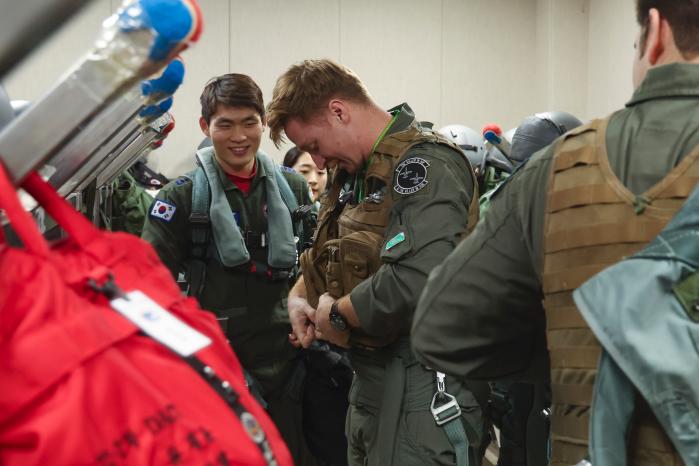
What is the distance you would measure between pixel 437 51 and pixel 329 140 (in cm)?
571

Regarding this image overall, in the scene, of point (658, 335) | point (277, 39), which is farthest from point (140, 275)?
point (277, 39)

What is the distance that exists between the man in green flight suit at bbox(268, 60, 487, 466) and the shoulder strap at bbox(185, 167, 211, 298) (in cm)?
49

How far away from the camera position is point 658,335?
1060 mm

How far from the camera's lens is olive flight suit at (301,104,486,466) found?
207 cm

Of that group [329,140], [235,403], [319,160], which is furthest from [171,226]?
[235,403]

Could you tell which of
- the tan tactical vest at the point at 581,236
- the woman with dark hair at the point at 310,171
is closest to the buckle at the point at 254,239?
the tan tactical vest at the point at 581,236

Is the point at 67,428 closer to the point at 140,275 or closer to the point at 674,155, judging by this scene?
the point at 140,275

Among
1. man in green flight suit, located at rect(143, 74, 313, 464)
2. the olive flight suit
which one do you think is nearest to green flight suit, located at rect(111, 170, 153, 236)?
man in green flight suit, located at rect(143, 74, 313, 464)

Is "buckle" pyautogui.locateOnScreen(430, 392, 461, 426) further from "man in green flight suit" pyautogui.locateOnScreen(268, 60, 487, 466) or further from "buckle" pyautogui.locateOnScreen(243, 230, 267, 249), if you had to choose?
"buckle" pyautogui.locateOnScreen(243, 230, 267, 249)

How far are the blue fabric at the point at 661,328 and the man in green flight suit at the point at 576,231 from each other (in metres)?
0.10

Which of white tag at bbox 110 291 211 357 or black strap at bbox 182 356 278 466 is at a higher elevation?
white tag at bbox 110 291 211 357

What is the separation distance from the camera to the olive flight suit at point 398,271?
207 cm

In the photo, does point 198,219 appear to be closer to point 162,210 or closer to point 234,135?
point 162,210

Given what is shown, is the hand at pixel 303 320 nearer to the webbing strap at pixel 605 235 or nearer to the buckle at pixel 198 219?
the buckle at pixel 198 219
